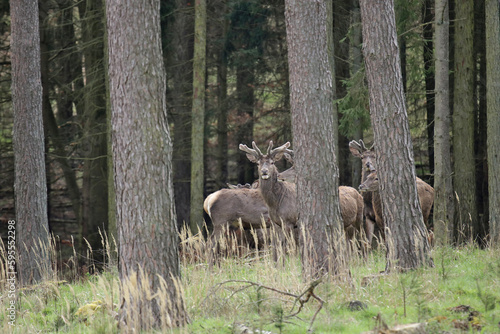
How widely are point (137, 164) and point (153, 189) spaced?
33 cm

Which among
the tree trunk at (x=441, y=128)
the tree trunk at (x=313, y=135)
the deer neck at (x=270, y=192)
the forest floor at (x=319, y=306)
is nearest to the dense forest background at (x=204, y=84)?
the tree trunk at (x=441, y=128)

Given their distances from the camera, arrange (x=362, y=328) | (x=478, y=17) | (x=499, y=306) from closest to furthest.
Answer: (x=362, y=328) → (x=499, y=306) → (x=478, y=17)

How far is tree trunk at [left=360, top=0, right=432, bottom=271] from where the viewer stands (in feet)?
30.3

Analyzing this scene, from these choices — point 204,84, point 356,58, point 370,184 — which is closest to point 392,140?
point 370,184

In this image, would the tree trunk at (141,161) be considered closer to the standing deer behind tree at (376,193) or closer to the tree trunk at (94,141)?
the standing deer behind tree at (376,193)

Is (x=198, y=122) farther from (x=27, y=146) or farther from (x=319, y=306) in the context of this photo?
(x=319, y=306)

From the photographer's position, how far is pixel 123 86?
22.8 ft

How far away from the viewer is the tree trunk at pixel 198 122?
57.1 feet

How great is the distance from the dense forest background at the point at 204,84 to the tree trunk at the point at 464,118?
0.69 feet

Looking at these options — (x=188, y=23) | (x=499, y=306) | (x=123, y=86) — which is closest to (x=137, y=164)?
(x=123, y=86)

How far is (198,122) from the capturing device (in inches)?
696

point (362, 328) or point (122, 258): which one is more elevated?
point (122, 258)

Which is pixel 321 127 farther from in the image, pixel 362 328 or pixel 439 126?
pixel 439 126

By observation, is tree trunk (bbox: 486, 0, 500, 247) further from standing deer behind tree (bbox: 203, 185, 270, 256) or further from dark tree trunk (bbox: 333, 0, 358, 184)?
dark tree trunk (bbox: 333, 0, 358, 184)
